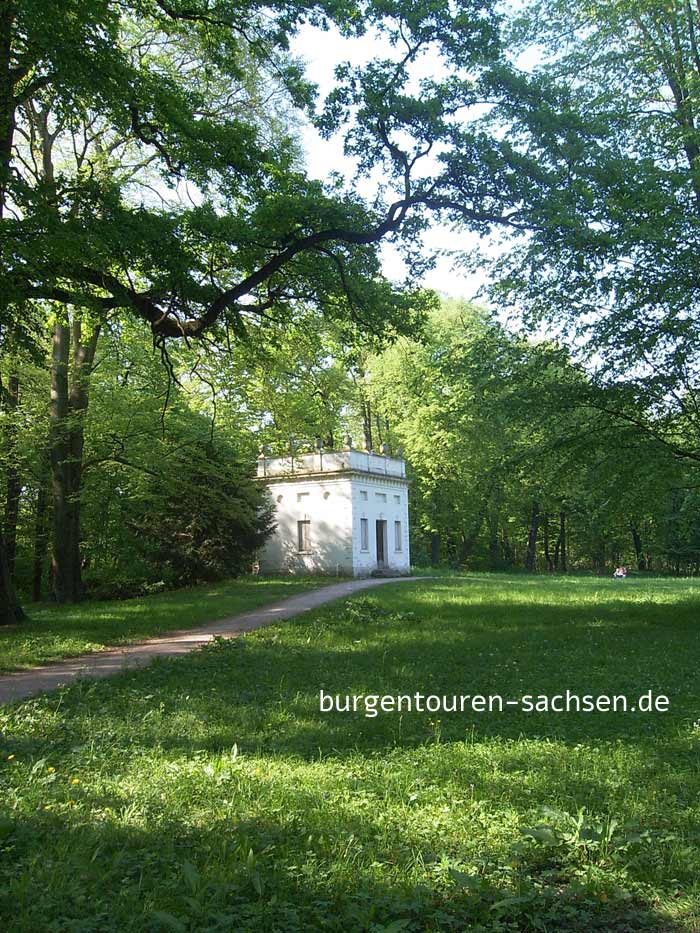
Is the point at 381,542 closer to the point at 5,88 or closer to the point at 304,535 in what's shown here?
the point at 304,535

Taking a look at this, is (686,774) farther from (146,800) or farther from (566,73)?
(566,73)

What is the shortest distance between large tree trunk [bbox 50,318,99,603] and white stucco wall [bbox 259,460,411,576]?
14372mm

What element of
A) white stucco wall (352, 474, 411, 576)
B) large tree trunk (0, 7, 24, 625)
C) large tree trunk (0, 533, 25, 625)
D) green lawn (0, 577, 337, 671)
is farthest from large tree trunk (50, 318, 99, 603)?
white stucco wall (352, 474, 411, 576)

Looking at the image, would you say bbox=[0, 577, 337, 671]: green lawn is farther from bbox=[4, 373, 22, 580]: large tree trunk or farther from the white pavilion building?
the white pavilion building

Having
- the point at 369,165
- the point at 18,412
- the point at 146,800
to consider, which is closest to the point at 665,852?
the point at 146,800

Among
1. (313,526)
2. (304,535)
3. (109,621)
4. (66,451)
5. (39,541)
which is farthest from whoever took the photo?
(304,535)

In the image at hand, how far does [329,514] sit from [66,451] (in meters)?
16.6

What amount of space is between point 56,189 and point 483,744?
10.1 m

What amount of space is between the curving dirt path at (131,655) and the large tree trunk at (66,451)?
22.8 feet

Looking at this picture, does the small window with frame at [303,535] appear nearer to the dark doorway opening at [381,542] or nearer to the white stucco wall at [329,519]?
the white stucco wall at [329,519]

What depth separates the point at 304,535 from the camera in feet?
124

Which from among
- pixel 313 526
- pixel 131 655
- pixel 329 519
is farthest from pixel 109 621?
pixel 313 526

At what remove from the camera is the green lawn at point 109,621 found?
12.9 meters

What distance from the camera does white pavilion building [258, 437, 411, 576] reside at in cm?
3678
